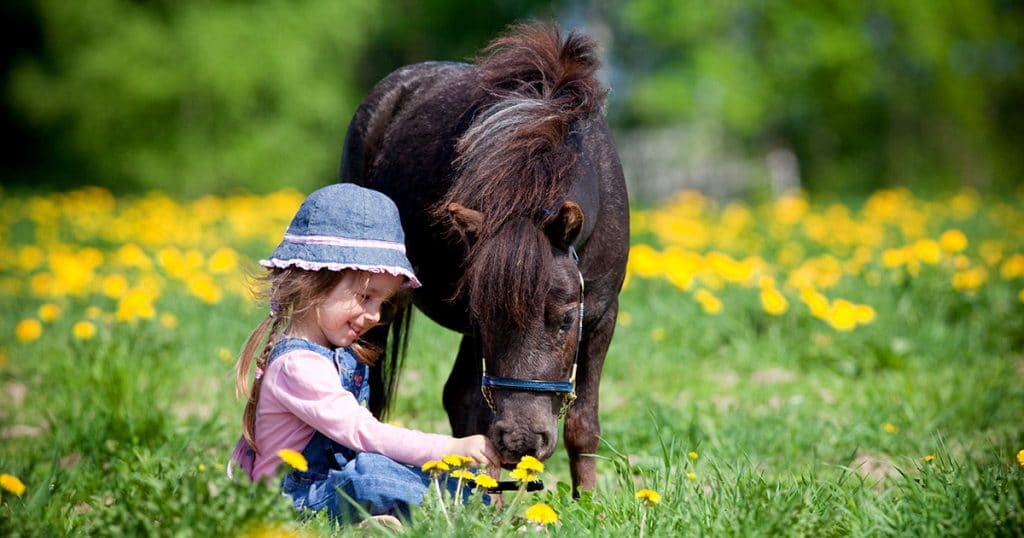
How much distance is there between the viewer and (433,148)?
3.88m

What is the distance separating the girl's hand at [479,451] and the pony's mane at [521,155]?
35 cm

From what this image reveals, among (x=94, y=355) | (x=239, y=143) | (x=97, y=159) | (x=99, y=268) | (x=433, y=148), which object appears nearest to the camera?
(x=433, y=148)

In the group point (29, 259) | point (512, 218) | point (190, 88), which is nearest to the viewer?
point (512, 218)

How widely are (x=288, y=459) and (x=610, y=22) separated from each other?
21506mm

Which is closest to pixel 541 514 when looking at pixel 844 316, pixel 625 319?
pixel 844 316

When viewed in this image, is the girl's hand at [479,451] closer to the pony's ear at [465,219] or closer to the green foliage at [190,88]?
the pony's ear at [465,219]

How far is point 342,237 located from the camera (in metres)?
3.07

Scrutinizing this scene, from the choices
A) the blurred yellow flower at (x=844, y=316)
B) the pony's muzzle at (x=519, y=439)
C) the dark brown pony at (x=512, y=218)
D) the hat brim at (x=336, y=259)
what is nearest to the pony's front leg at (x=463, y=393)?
the dark brown pony at (x=512, y=218)

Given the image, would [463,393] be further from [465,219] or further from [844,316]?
[844,316]

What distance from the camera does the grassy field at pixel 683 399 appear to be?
8.93 ft

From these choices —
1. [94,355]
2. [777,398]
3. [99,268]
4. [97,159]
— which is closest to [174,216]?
[99,268]

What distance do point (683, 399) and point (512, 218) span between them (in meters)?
2.80

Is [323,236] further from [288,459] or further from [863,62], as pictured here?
[863,62]

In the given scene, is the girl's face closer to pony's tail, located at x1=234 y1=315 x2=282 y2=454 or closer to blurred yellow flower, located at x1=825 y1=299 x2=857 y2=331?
pony's tail, located at x1=234 y1=315 x2=282 y2=454
